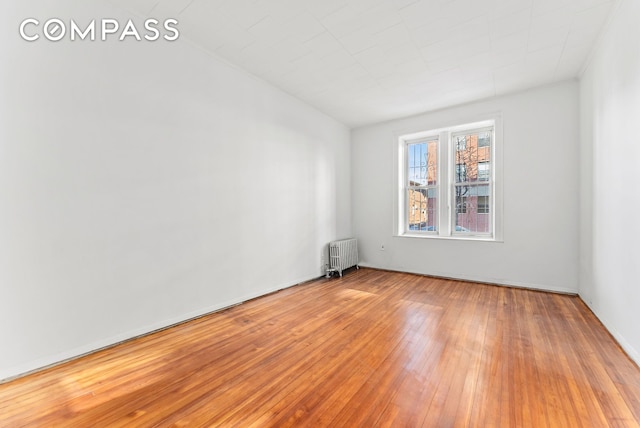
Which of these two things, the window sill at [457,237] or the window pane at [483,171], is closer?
the window sill at [457,237]

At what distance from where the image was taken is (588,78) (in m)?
3.34

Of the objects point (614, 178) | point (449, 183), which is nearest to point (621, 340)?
point (614, 178)

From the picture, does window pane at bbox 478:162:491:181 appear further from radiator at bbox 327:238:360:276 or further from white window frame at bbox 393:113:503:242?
radiator at bbox 327:238:360:276

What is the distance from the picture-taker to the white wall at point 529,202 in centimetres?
383

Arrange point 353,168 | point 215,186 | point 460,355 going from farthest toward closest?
point 353,168 → point 215,186 → point 460,355

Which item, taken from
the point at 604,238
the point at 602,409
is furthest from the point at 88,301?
the point at 604,238

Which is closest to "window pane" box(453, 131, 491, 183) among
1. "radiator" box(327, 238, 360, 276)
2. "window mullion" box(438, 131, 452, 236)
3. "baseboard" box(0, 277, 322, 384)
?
"window mullion" box(438, 131, 452, 236)

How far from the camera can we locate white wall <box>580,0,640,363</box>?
2.16 metres

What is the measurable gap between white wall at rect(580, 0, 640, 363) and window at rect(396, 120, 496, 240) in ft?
4.15

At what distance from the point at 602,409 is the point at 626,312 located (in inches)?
47.9

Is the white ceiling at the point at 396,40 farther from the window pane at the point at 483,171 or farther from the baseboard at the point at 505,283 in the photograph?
the baseboard at the point at 505,283

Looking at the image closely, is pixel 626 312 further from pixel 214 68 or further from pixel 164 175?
pixel 214 68

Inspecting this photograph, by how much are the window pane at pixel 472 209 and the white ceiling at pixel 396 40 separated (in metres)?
1.65

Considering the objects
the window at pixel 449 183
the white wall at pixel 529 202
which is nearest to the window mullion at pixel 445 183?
the window at pixel 449 183
